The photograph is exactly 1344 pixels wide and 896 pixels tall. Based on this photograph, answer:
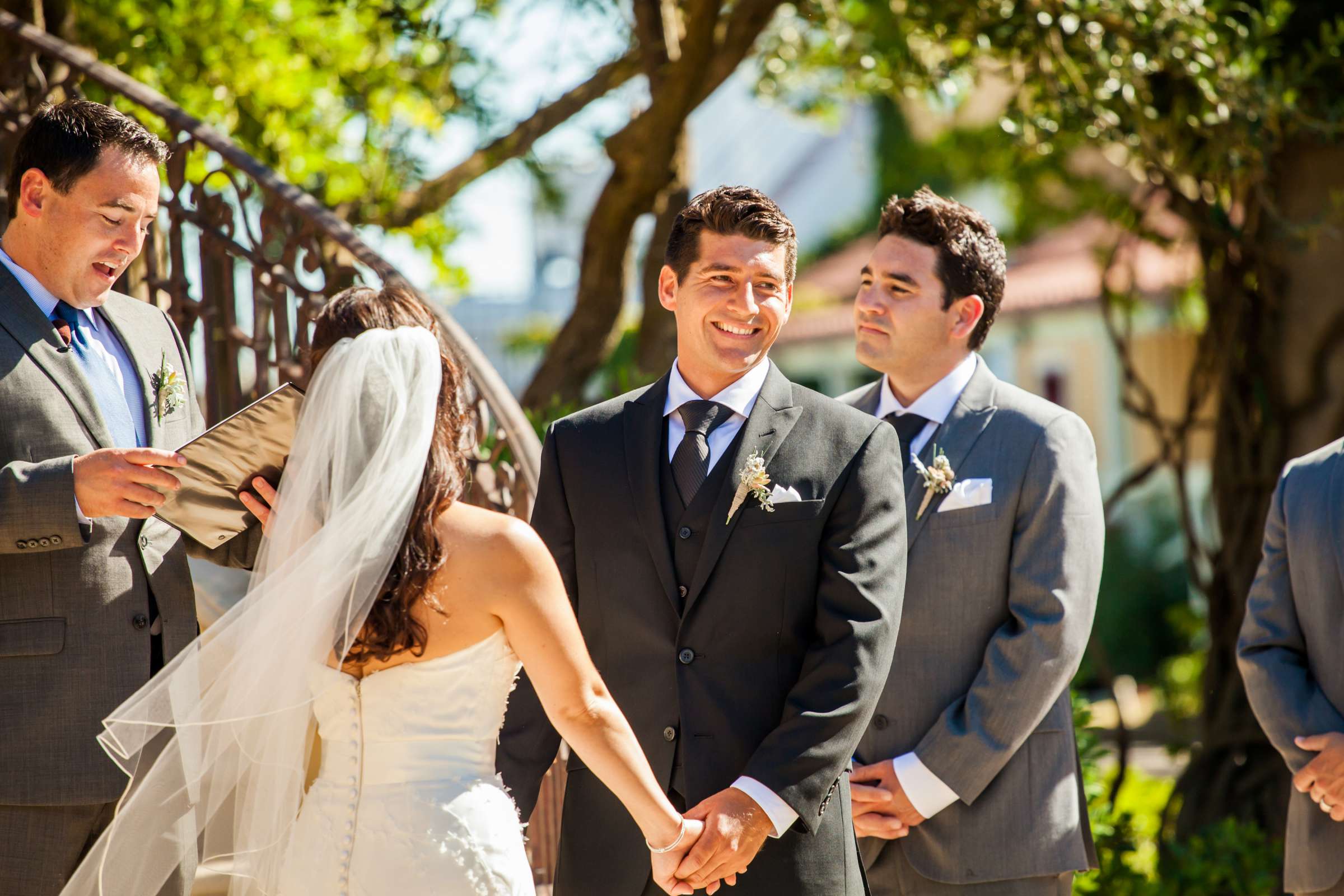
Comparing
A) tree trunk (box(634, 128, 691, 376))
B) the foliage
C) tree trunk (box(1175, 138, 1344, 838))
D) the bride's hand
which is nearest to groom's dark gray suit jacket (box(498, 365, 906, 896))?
the bride's hand

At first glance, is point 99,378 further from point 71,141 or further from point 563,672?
point 563,672

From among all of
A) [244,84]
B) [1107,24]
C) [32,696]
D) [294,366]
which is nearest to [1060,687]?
[32,696]

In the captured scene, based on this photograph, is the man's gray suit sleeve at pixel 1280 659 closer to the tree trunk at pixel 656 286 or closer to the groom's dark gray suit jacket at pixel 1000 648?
the groom's dark gray suit jacket at pixel 1000 648

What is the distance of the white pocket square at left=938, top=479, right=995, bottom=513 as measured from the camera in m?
3.52

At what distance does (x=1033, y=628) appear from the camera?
3383 millimetres

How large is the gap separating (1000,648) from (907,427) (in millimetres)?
654

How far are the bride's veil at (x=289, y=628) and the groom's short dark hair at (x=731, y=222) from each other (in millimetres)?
715

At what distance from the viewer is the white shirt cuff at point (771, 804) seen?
8.86 feet

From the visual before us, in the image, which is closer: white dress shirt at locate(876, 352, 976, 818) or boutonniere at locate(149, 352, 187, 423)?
boutonniere at locate(149, 352, 187, 423)

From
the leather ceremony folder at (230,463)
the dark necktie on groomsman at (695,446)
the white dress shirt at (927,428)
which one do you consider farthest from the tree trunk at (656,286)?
the leather ceremony folder at (230,463)

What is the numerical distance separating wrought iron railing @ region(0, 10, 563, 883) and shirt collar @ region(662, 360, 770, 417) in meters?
1.35

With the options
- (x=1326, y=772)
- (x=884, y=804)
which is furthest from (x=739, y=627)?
(x=1326, y=772)

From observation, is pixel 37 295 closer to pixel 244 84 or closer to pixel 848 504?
pixel 848 504

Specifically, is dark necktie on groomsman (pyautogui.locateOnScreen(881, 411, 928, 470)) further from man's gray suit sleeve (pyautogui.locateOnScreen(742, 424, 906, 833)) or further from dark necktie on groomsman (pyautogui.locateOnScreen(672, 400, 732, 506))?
dark necktie on groomsman (pyautogui.locateOnScreen(672, 400, 732, 506))
